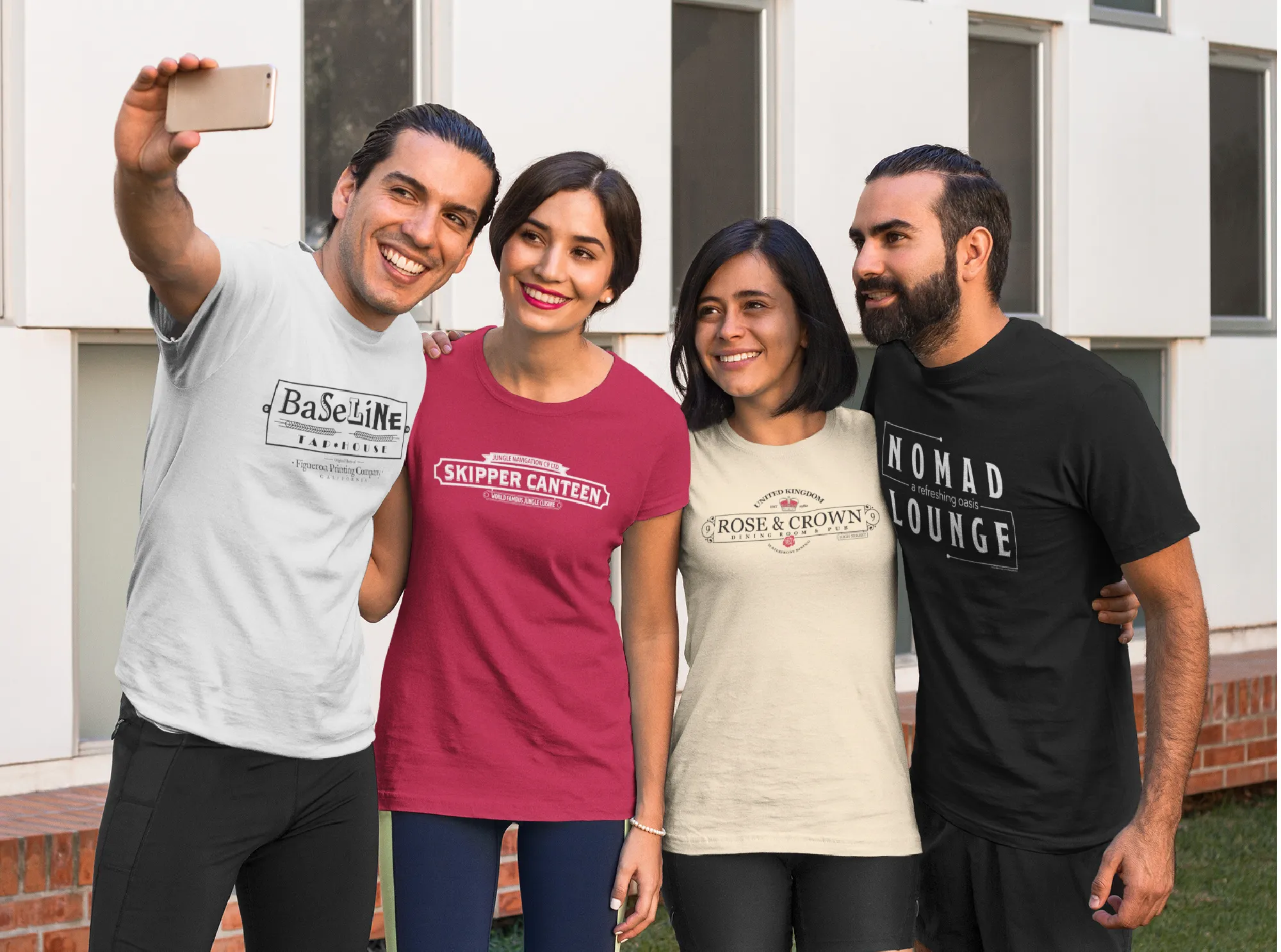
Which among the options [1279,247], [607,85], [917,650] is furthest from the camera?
[1279,247]

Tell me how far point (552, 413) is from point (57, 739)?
9.16ft

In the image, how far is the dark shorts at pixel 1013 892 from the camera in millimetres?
2859

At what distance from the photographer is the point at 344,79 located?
529 centimetres

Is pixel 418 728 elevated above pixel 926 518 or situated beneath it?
situated beneath

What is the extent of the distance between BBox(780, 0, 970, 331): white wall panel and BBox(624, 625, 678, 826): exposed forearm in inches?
138

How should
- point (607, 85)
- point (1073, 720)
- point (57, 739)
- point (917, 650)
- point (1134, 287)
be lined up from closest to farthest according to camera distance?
point (1073, 720), point (917, 650), point (57, 739), point (607, 85), point (1134, 287)

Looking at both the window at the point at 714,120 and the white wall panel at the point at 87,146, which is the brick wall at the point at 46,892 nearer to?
the white wall panel at the point at 87,146

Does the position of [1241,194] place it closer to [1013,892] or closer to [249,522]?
[1013,892]

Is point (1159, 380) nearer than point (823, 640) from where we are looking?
No

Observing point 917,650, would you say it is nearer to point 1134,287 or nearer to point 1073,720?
point 1073,720

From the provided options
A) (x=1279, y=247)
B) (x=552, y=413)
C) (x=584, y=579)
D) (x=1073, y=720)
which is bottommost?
(x=1073, y=720)

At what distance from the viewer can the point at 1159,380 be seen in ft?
24.2

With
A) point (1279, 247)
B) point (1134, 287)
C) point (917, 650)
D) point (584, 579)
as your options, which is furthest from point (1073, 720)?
point (1279, 247)

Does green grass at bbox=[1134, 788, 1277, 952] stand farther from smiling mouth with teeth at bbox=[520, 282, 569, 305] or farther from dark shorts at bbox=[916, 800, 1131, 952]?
smiling mouth with teeth at bbox=[520, 282, 569, 305]
